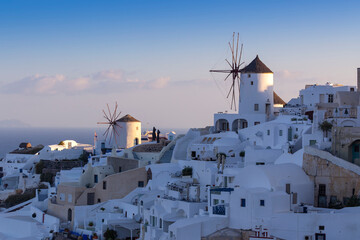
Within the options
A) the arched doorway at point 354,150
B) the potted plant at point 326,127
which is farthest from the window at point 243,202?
the potted plant at point 326,127

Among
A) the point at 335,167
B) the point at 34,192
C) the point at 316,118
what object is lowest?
the point at 34,192

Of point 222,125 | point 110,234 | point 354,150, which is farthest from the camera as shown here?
point 222,125

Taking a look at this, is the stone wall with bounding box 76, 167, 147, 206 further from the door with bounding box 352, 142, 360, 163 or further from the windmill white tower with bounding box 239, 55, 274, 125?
the door with bounding box 352, 142, 360, 163

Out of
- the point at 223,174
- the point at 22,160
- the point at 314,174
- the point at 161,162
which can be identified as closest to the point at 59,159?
the point at 22,160

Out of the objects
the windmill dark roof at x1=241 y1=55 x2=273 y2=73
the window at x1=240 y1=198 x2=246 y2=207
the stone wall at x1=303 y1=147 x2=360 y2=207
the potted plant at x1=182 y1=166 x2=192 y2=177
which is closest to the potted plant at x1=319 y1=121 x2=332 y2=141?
the stone wall at x1=303 y1=147 x2=360 y2=207

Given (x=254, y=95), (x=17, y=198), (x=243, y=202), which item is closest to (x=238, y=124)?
(x=254, y=95)

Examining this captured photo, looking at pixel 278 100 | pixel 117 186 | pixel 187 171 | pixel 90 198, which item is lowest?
pixel 90 198

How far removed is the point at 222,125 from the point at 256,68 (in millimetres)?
4545

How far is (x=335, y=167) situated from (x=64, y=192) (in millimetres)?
15964

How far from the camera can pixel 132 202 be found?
37.0 metres

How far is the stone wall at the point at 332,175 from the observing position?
30656mm

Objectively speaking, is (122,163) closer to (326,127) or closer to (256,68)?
(256,68)

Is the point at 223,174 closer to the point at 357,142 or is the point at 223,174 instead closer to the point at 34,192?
the point at 357,142

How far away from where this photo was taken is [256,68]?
147 feet
